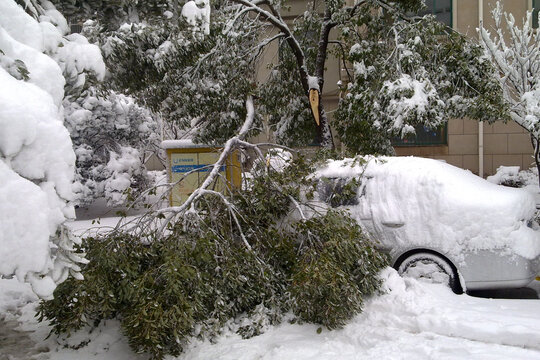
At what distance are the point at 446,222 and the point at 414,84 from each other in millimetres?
3271

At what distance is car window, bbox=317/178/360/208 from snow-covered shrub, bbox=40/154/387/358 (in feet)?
2.13

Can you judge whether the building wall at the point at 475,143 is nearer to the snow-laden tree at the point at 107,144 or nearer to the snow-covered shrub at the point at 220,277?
the snow-laden tree at the point at 107,144

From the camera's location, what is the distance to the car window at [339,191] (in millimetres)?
6055

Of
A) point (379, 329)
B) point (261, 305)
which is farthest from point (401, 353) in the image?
point (261, 305)

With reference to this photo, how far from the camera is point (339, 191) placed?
624 cm

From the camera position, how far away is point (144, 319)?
406 centimetres

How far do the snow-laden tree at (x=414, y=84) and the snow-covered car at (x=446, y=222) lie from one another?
215 centimetres

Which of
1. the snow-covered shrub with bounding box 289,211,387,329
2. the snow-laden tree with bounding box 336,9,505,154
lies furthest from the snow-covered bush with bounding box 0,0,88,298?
the snow-laden tree with bounding box 336,9,505,154

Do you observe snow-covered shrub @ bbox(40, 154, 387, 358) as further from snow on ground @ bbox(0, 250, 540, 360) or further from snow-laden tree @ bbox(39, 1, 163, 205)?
snow-laden tree @ bbox(39, 1, 163, 205)

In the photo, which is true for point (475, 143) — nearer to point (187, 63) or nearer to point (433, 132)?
point (433, 132)

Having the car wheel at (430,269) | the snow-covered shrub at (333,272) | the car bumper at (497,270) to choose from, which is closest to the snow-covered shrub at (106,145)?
the snow-covered shrub at (333,272)

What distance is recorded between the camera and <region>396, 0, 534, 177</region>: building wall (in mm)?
14633

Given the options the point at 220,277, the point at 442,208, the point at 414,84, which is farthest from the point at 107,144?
the point at 442,208

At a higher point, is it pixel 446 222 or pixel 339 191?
pixel 339 191
